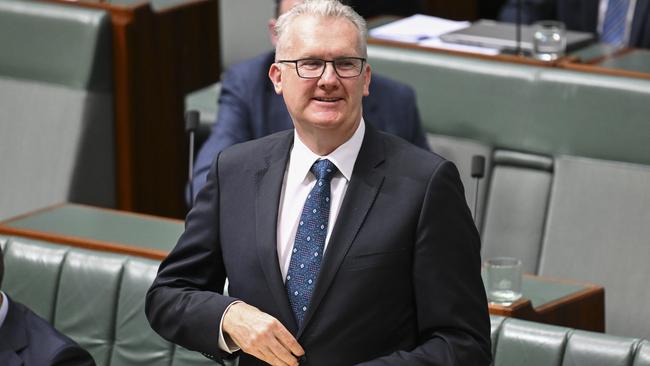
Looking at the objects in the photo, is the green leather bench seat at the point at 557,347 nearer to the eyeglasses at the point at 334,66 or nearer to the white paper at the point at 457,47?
the eyeglasses at the point at 334,66

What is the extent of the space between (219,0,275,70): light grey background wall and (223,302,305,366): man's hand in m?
3.09

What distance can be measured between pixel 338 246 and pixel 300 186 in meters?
0.11

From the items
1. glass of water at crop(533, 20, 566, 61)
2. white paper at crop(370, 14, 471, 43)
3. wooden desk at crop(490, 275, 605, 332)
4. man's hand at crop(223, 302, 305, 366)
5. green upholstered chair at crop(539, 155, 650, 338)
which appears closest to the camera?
man's hand at crop(223, 302, 305, 366)

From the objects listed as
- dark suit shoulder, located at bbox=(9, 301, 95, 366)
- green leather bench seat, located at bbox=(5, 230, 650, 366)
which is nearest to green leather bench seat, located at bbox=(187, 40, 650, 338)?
green leather bench seat, located at bbox=(5, 230, 650, 366)

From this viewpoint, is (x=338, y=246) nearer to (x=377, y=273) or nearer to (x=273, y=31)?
(x=377, y=273)

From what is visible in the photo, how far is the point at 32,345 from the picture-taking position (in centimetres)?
203

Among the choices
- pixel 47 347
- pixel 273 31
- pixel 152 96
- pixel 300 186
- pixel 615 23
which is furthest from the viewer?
pixel 615 23

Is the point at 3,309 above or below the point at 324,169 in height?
below

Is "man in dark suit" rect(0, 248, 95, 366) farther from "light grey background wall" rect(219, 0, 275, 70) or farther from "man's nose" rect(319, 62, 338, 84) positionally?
"light grey background wall" rect(219, 0, 275, 70)

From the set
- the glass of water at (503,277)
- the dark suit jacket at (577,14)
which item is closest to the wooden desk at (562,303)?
the glass of water at (503,277)

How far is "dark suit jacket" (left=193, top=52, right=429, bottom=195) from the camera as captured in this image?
9.61 feet

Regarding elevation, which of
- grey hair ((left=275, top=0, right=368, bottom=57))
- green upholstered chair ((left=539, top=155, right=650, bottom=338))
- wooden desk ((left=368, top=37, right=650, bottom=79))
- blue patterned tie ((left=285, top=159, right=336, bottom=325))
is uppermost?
grey hair ((left=275, top=0, right=368, bottom=57))

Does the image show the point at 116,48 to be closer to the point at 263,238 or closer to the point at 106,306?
the point at 106,306

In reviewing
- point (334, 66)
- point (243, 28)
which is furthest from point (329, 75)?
point (243, 28)
